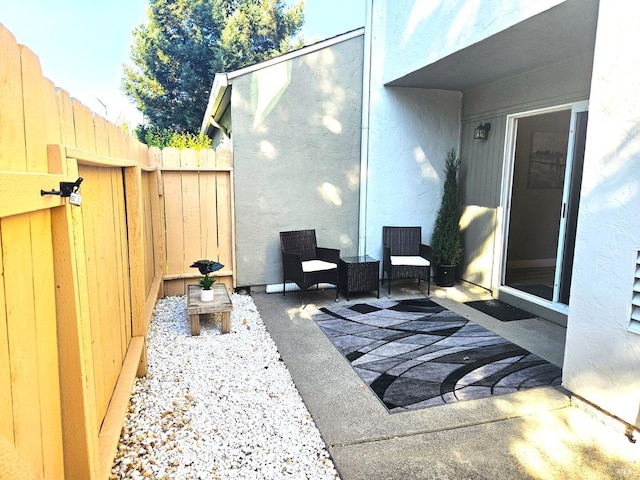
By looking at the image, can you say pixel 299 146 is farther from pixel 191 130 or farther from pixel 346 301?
pixel 191 130

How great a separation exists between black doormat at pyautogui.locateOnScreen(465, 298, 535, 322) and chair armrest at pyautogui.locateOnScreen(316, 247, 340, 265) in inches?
70.2

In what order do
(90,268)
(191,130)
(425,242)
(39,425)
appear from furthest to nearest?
(191,130) < (425,242) < (90,268) < (39,425)

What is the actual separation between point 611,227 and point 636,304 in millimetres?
478

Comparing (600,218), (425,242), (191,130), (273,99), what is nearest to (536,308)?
(425,242)

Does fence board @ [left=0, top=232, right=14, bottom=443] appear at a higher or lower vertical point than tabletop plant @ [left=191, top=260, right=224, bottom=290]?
higher

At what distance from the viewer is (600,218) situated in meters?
2.59

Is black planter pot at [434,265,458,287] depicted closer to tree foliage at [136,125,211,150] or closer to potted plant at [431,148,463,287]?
potted plant at [431,148,463,287]

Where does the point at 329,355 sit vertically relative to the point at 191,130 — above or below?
below

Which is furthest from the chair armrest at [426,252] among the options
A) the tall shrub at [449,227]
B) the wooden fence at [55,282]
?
the wooden fence at [55,282]

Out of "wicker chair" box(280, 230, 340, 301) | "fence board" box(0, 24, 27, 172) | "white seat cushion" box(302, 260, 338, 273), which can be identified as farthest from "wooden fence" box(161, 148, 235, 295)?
"fence board" box(0, 24, 27, 172)

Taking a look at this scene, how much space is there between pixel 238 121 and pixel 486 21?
304 centimetres

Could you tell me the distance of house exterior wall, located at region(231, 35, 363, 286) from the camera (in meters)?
5.34

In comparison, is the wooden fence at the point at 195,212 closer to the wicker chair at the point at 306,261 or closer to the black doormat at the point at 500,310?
the wicker chair at the point at 306,261

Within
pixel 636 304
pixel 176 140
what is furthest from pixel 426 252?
pixel 176 140
